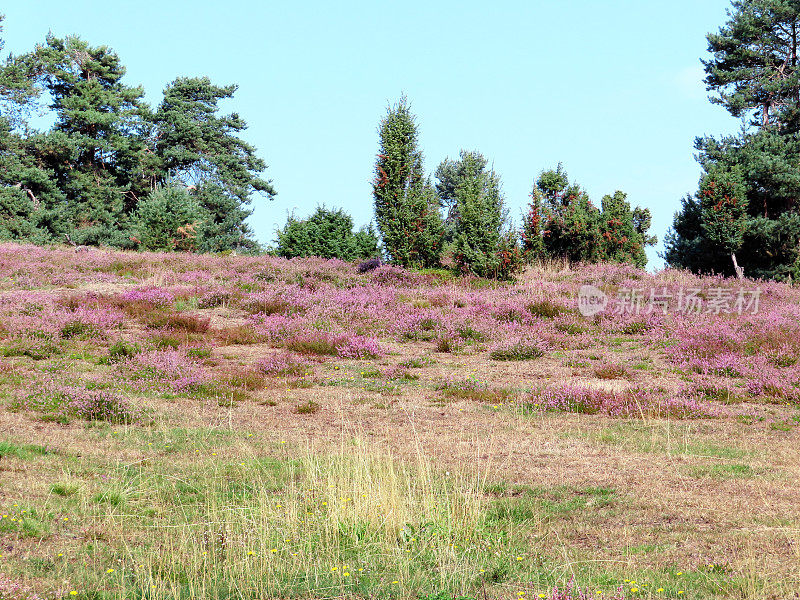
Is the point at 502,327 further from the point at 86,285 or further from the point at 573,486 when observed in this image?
the point at 86,285

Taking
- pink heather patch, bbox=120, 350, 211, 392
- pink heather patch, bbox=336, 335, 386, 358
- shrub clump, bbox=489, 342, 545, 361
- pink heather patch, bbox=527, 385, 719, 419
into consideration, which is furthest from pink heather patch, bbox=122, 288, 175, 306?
pink heather patch, bbox=527, 385, 719, 419

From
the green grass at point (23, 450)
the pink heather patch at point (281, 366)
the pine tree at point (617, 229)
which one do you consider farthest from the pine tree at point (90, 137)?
the green grass at point (23, 450)

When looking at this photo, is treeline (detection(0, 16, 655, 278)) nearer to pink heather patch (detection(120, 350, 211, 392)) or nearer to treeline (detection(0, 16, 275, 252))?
treeline (detection(0, 16, 275, 252))

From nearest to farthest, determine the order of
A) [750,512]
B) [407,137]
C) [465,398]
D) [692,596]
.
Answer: [692,596] < [750,512] < [465,398] < [407,137]

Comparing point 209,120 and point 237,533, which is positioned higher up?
point 209,120

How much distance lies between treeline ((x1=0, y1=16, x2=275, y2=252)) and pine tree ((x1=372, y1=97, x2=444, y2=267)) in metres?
15.1

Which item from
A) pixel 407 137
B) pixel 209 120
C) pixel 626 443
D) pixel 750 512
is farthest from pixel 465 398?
pixel 209 120

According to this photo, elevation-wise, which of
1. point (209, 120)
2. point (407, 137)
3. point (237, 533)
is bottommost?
point (237, 533)

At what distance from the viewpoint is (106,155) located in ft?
173

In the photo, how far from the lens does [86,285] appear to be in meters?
23.8

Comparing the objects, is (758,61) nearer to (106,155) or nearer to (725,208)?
(725,208)

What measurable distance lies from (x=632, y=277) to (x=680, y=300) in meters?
4.45

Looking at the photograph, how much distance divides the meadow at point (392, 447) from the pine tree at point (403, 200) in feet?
30.7

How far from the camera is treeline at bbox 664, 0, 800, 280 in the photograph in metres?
33.7
